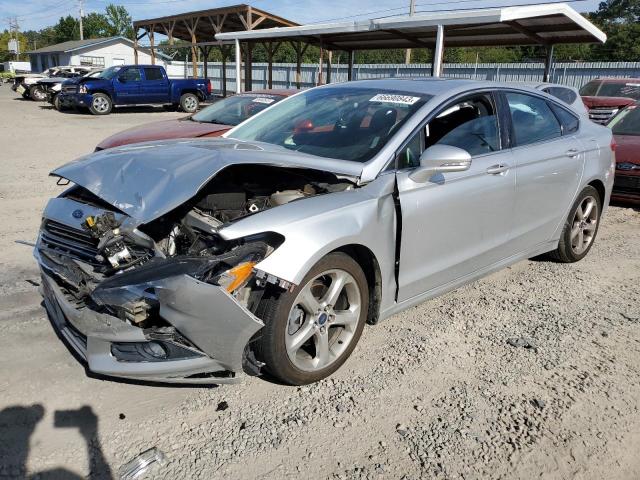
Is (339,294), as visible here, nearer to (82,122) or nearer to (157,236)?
(157,236)

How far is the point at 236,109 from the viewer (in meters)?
8.95

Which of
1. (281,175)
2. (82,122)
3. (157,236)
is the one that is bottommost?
(82,122)

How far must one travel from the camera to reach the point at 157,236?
318cm

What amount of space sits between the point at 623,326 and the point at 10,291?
478 centimetres

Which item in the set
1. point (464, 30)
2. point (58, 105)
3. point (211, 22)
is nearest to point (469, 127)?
point (464, 30)

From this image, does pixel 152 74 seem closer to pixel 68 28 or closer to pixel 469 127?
pixel 469 127

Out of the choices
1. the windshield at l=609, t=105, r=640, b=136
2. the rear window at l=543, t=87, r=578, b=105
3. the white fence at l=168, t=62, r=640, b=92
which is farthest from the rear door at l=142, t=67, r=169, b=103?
the windshield at l=609, t=105, r=640, b=136

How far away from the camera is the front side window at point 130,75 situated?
21527 millimetres

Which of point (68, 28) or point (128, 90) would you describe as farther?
point (68, 28)

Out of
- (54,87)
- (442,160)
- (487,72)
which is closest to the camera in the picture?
(442,160)

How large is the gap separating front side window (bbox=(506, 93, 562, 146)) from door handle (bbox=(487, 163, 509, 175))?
36 cm

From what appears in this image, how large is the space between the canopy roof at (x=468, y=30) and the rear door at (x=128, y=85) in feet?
17.2

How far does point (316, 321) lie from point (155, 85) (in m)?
21.2

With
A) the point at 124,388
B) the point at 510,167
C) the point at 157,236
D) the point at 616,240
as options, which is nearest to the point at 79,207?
the point at 157,236
